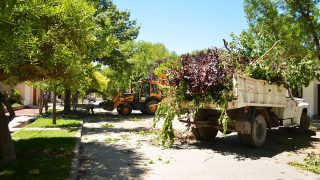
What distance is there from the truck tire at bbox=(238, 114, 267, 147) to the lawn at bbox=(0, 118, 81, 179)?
5205 mm

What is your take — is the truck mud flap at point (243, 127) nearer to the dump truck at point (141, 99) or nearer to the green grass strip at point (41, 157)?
the green grass strip at point (41, 157)

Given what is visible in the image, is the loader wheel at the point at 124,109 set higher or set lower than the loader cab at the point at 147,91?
lower

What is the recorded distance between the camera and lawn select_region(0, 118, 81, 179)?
810 centimetres

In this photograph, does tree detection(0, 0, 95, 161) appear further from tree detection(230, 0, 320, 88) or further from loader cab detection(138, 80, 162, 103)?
loader cab detection(138, 80, 162, 103)

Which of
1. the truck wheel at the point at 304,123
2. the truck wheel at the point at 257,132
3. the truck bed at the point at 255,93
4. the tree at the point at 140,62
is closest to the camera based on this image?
the truck bed at the point at 255,93

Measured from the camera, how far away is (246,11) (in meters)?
25.7

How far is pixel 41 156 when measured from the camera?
1020cm

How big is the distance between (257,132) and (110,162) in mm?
5041

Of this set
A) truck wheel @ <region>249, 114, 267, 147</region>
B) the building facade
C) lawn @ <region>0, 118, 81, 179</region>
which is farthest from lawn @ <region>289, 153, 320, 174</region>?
the building facade

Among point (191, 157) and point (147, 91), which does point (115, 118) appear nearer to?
point (147, 91)

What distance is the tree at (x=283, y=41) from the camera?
13.5m

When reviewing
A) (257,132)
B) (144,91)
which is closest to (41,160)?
(257,132)

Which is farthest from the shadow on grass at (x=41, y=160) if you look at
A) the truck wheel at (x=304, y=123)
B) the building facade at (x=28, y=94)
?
the building facade at (x=28, y=94)

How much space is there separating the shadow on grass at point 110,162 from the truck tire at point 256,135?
337cm
